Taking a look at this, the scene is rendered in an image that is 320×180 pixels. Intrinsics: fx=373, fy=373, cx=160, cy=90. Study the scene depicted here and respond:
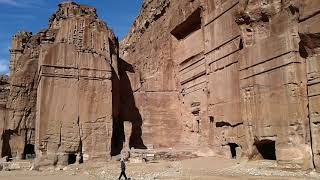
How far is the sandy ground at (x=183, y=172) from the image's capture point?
14.1 m

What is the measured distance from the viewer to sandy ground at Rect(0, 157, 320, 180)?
14.1m

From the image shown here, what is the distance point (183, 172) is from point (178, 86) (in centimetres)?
1192

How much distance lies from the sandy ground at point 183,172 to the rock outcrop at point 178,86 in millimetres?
795

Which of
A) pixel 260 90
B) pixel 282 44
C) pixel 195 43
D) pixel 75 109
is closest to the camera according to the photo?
pixel 282 44

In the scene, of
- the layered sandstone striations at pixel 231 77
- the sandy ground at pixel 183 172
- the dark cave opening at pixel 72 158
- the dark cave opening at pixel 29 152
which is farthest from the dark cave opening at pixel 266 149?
the dark cave opening at pixel 29 152

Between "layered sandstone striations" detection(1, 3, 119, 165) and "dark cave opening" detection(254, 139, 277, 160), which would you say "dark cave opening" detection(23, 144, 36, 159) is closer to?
"layered sandstone striations" detection(1, 3, 119, 165)

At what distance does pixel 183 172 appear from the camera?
54.4 feet

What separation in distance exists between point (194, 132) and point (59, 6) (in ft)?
43.6

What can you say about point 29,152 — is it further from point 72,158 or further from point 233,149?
point 233,149

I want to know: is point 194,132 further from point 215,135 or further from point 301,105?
point 301,105

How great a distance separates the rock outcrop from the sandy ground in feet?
2.61

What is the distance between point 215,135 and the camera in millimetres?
21875

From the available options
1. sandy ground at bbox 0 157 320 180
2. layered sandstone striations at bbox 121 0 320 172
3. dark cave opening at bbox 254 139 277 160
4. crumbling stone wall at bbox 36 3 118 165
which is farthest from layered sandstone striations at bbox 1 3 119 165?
dark cave opening at bbox 254 139 277 160

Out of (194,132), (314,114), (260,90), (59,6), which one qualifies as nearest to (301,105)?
(314,114)
